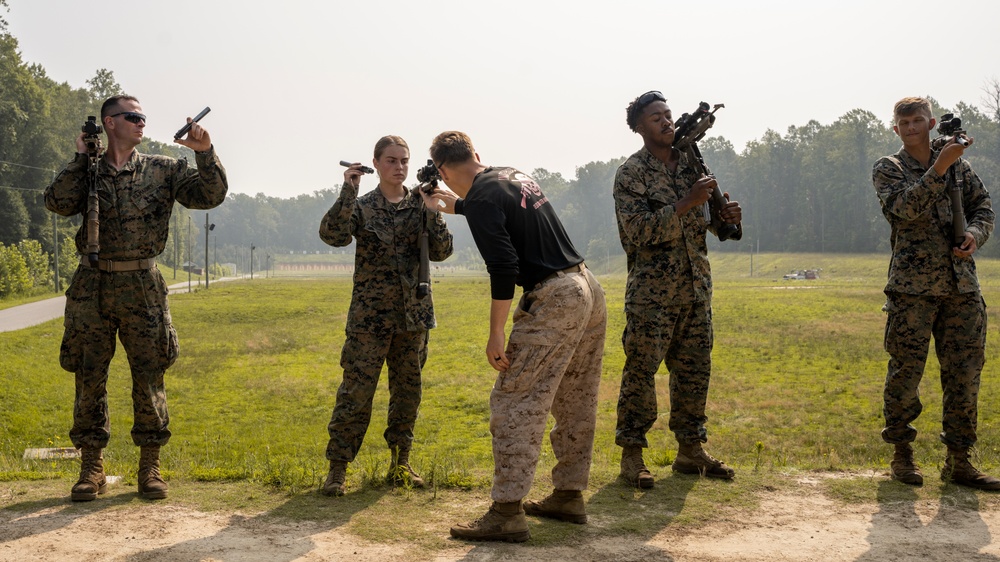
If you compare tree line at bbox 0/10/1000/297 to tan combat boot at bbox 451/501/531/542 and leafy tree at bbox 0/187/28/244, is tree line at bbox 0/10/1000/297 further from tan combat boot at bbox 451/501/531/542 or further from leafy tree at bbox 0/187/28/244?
tan combat boot at bbox 451/501/531/542

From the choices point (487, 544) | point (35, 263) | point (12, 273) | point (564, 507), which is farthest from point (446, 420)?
point (35, 263)

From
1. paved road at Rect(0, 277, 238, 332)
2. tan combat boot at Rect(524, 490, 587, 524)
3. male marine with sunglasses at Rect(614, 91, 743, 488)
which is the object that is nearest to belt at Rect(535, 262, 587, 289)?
male marine with sunglasses at Rect(614, 91, 743, 488)

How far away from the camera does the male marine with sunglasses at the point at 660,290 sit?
620cm

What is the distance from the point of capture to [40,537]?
16.0ft

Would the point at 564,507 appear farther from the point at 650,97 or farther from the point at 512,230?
the point at 650,97

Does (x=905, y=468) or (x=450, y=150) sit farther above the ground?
(x=450, y=150)

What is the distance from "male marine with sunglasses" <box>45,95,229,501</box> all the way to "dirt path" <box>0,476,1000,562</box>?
495 mm

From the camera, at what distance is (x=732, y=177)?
413 ft

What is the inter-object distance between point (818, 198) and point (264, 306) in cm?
8823

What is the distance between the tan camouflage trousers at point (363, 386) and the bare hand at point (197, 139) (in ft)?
5.28

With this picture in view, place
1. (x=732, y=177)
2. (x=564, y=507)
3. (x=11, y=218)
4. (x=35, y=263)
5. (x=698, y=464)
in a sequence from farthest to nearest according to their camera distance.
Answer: (x=732, y=177) → (x=11, y=218) → (x=35, y=263) → (x=698, y=464) → (x=564, y=507)

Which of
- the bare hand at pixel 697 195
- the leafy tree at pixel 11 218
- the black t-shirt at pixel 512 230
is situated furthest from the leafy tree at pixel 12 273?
the black t-shirt at pixel 512 230

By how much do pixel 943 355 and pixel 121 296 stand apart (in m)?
5.77

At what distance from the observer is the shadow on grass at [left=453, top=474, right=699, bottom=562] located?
4730mm
